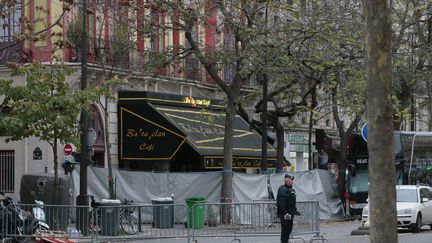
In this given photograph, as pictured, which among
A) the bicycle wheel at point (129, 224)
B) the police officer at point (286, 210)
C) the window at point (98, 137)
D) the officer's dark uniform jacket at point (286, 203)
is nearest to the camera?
the police officer at point (286, 210)

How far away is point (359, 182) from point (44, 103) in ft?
56.9

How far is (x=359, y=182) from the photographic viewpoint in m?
32.1

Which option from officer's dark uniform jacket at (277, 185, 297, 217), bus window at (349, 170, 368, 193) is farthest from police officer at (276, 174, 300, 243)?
bus window at (349, 170, 368, 193)

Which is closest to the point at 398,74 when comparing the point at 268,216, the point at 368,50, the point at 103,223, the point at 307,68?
the point at 307,68

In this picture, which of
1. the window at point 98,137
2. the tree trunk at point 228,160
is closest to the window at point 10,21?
the window at point 98,137

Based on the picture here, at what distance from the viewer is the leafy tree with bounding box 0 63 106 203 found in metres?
17.9

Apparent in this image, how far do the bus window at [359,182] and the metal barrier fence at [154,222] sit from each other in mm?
14180

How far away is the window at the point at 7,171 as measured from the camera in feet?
94.0

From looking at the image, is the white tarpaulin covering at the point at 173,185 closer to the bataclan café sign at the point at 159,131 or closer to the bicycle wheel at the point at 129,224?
the bataclan café sign at the point at 159,131

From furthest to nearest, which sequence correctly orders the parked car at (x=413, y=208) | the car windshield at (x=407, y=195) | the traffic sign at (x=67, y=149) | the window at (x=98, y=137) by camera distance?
the window at (x=98, y=137) < the traffic sign at (x=67, y=149) < the car windshield at (x=407, y=195) < the parked car at (x=413, y=208)

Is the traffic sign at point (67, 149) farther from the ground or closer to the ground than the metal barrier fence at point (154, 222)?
farther from the ground

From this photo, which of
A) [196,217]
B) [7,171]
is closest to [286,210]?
[196,217]

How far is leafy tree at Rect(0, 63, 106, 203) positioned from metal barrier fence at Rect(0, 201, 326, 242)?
230cm

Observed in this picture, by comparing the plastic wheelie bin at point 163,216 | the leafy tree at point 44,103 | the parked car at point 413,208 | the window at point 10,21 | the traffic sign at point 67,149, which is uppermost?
the window at point 10,21
